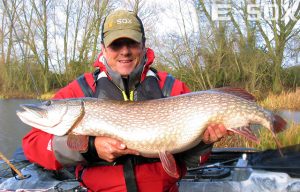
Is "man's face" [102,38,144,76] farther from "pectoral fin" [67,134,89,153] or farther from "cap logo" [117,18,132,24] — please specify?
"pectoral fin" [67,134,89,153]

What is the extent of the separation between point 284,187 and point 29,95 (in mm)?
24342

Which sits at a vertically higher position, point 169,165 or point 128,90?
point 128,90

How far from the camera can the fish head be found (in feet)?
7.61

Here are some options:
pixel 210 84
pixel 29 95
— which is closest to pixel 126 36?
pixel 210 84

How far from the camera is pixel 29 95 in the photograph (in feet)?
84.8

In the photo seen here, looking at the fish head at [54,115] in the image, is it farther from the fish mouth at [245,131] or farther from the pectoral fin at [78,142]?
the fish mouth at [245,131]

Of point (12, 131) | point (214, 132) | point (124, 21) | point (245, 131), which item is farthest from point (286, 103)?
point (124, 21)

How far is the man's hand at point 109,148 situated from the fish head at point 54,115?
0.77 ft

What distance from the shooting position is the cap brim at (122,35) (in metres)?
2.32

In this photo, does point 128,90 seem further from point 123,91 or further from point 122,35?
point 122,35

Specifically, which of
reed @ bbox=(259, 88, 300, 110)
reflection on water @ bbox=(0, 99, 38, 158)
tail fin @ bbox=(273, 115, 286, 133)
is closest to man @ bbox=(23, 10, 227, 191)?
tail fin @ bbox=(273, 115, 286, 133)

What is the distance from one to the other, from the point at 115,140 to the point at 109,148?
78 mm

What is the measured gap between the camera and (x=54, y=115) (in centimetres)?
237

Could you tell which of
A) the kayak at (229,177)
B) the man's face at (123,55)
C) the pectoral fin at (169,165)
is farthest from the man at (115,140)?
the kayak at (229,177)
